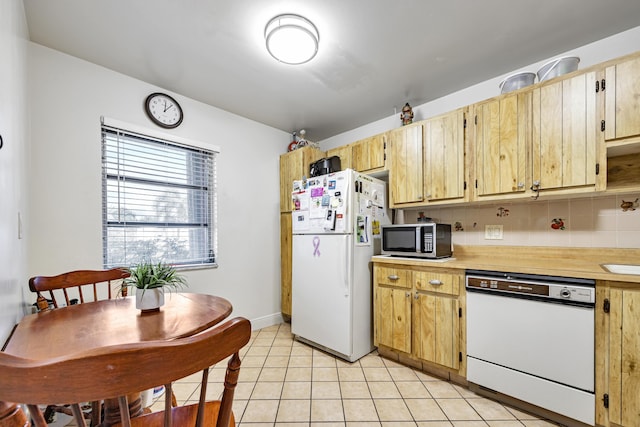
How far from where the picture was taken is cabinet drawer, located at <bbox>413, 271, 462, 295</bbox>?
196cm

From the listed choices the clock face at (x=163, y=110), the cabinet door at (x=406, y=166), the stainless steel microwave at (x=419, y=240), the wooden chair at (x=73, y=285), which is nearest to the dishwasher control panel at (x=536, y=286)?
the stainless steel microwave at (x=419, y=240)

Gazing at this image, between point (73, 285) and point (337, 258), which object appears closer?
point (73, 285)

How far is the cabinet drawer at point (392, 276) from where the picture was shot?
2.22 meters

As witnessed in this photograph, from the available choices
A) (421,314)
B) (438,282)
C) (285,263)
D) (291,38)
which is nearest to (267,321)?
(285,263)

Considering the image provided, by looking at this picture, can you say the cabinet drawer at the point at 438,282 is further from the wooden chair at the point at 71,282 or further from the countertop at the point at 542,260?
the wooden chair at the point at 71,282

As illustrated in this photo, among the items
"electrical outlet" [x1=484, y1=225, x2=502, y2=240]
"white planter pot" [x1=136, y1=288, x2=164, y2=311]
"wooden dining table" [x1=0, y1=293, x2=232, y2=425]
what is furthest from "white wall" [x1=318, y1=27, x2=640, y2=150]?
"white planter pot" [x1=136, y1=288, x2=164, y2=311]

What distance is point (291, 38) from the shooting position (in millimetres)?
1715

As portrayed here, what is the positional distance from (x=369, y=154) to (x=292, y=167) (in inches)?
38.1

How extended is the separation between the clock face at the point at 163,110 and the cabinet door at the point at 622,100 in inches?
127

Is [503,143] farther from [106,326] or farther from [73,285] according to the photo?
[73,285]

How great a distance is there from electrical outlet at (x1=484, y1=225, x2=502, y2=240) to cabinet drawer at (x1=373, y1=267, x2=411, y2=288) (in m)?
0.79

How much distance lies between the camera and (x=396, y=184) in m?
2.57

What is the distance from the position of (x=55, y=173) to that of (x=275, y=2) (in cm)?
194

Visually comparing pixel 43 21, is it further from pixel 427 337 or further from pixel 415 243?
pixel 427 337
